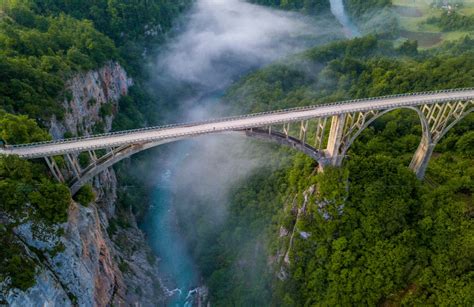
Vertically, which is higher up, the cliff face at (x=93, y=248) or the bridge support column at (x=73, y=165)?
the bridge support column at (x=73, y=165)

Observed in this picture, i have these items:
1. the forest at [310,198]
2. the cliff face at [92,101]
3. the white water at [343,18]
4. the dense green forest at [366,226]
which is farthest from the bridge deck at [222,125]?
the white water at [343,18]

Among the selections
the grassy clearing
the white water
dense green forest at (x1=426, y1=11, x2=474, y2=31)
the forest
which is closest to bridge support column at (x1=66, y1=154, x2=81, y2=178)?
the forest

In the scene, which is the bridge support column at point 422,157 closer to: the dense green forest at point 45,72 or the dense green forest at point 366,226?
the dense green forest at point 366,226

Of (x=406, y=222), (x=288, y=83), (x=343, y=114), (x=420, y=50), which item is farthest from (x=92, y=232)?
(x=420, y=50)

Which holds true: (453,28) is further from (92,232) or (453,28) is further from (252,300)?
(92,232)

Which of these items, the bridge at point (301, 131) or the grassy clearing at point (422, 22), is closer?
the bridge at point (301, 131)
